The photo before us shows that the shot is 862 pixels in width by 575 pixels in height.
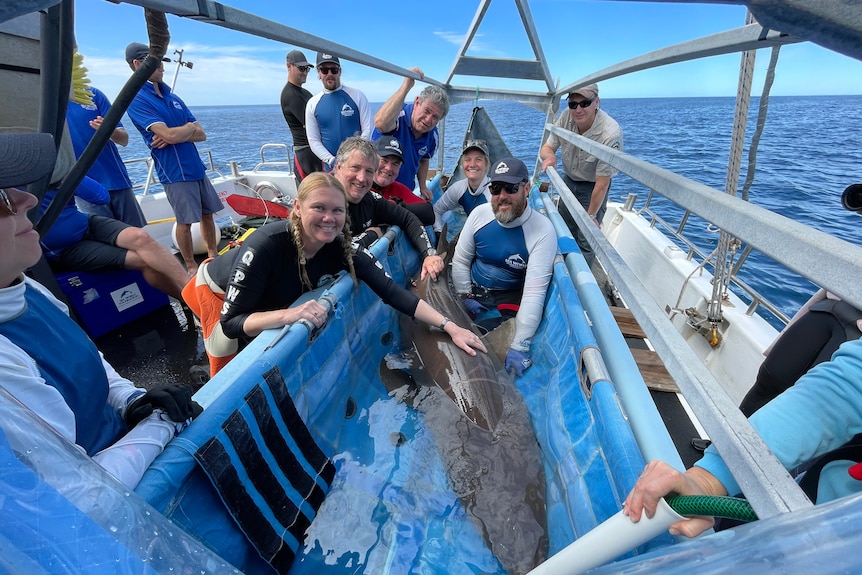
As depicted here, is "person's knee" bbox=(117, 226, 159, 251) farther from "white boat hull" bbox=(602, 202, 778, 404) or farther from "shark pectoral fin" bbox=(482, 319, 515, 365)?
"white boat hull" bbox=(602, 202, 778, 404)

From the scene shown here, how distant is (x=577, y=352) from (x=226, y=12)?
2.27 meters

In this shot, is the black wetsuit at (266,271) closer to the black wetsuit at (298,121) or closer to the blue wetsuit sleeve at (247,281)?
the blue wetsuit sleeve at (247,281)

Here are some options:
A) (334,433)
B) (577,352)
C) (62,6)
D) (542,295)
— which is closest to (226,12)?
(62,6)

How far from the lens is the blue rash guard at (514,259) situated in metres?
3.13

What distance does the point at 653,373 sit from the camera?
11.9ft

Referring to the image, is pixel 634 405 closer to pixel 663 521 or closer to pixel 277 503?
pixel 663 521

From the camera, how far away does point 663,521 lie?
79cm

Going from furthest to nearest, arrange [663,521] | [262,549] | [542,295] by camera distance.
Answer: [542,295] → [262,549] → [663,521]

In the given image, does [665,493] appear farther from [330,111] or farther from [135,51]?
[135,51]

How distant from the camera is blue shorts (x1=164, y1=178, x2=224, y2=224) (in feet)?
14.1

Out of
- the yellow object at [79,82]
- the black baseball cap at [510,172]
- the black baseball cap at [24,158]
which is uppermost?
the yellow object at [79,82]

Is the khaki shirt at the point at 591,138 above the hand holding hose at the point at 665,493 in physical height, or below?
above

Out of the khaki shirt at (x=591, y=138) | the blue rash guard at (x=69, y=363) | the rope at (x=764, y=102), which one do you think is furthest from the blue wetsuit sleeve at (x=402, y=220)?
the blue rash guard at (x=69, y=363)

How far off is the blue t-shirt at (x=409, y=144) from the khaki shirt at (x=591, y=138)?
68.2 inches
